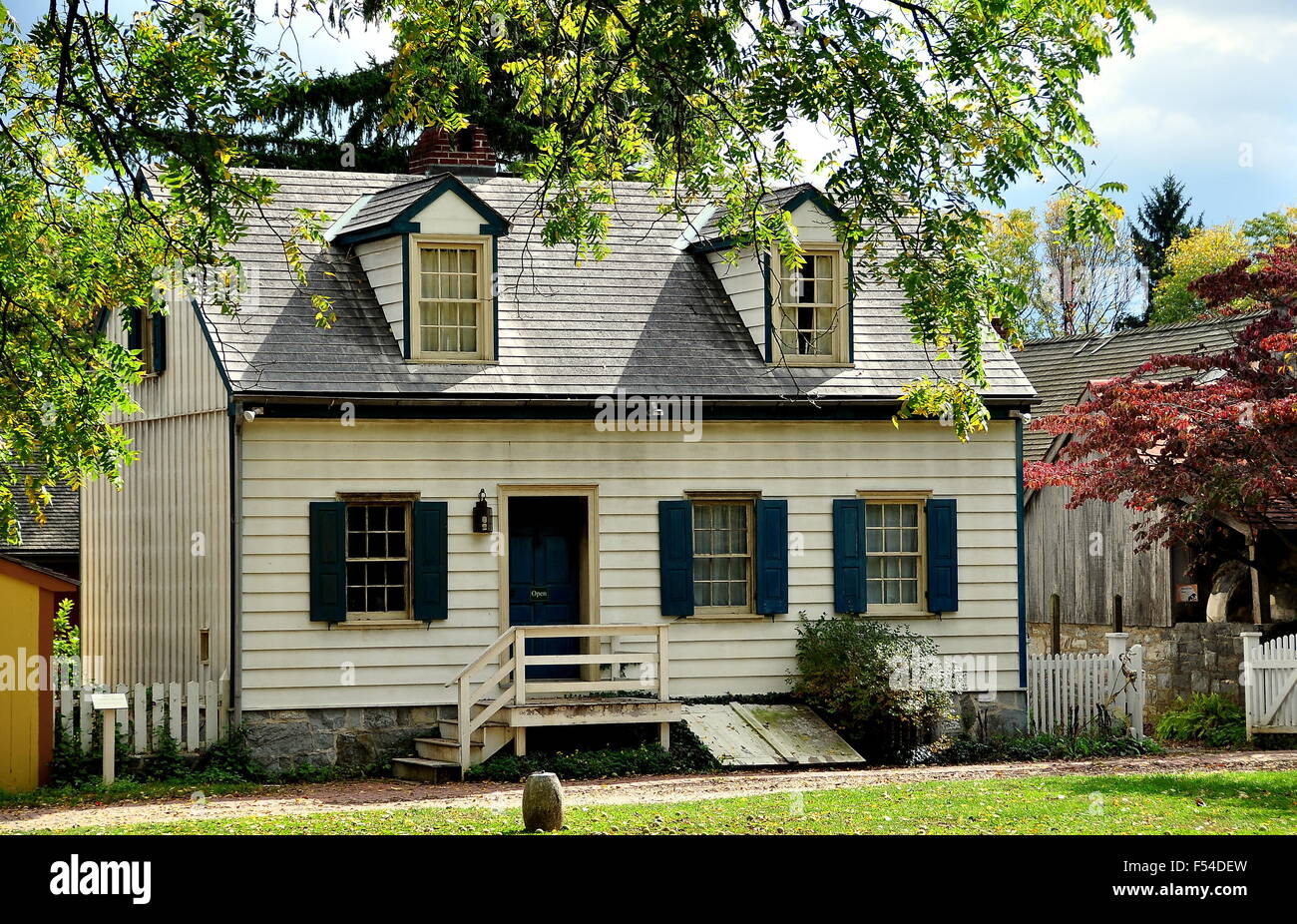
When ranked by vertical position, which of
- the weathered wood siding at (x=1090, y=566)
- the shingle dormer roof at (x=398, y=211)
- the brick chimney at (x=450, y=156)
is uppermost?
the brick chimney at (x=450, y=156)

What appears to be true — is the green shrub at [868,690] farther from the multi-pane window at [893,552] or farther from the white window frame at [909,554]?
the multi-pane window at [893,552]

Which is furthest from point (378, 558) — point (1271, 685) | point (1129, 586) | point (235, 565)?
point (1129, 586)

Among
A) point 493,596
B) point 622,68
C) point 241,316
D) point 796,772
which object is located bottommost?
point 796,772

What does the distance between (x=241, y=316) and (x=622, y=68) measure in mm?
7001

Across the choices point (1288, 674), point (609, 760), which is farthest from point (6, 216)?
point (1288, 674)

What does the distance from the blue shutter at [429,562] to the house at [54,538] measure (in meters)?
13.3

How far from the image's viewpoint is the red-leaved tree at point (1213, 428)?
19.7 meters

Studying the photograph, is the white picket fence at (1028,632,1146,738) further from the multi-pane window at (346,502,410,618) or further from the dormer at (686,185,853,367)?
the multi-pane window at (346,502,410,618)

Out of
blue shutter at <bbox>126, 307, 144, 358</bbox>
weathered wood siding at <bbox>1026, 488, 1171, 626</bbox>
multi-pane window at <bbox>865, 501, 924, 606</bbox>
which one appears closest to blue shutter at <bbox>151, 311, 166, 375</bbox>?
blue shutter at <bbox>126, 307, 144, 358</bbox>

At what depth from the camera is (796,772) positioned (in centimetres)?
1736

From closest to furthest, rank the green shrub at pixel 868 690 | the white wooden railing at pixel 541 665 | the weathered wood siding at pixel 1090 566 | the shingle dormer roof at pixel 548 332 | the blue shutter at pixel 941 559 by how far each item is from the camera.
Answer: the white wooden railing at pixel 541 665 < the shingle dormer roof at pixel 548 332 < the green shrub at pixel 868 690 < the blue shutter at pixel 941 559 < the weathered wood siding at pixel 1090 566

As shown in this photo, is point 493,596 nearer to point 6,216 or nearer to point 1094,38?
point 6,216

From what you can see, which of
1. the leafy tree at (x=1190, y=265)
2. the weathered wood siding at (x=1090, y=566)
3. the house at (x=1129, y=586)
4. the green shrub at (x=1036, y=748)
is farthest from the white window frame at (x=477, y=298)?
the leafy tree at (x=1190, y=265)

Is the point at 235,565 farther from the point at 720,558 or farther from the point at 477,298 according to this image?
the point at 720,558
